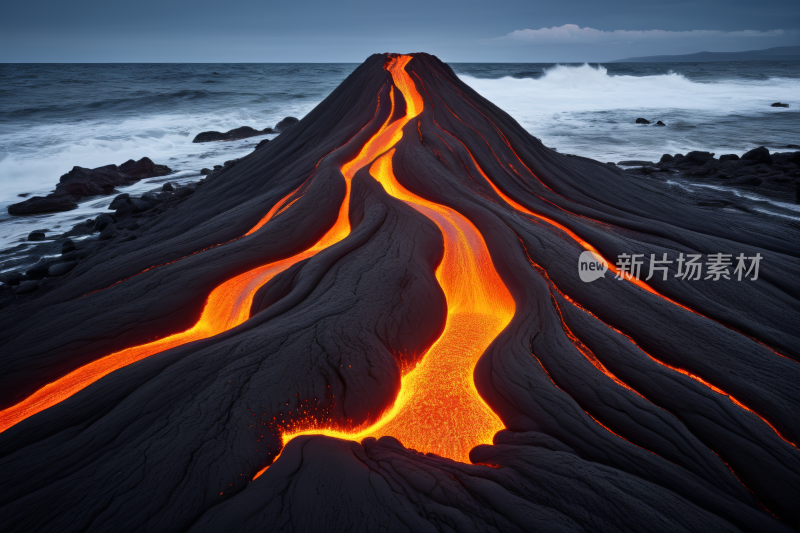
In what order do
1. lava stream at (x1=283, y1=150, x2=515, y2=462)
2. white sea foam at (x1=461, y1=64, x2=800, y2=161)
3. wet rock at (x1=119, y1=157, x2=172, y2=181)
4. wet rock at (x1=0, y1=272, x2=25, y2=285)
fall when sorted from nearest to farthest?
lava stream at (x1=283, y1=150, x2=515, y2=462) → wet rock at (x1=0, y1=272, x2=25, y2=285) → wet rock at (x1=119, y1=157, x2=172, y2=181) → white sea foam at (x1=461, y1=64, x2=800, y2=161)

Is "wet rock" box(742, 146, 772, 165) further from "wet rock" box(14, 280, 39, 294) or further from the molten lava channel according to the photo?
"wet rock" box(14, 280, 39, 294)

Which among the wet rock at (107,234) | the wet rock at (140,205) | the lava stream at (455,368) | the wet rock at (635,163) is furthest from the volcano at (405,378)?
the wet rock at (635,163)

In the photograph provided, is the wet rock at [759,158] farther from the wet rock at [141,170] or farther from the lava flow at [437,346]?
the wet rock at [141,170]

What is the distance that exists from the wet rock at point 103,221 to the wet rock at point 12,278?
1797mm

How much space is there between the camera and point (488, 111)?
22.3ft

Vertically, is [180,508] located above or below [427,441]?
above

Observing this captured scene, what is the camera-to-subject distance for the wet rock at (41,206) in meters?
8.09

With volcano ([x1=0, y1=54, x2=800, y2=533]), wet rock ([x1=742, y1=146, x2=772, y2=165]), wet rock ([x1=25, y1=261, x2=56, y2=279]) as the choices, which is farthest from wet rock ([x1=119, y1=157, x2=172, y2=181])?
wet rock ([x1=742, y1=146, x2=772, y2=165])

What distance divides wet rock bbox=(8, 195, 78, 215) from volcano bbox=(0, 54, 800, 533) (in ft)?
20.6

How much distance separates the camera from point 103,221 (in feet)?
23.5

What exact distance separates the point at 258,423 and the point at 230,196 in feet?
15.3

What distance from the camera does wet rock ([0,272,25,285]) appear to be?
5379mm

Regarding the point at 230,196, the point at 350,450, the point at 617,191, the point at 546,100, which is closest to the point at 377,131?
the point at 230,196

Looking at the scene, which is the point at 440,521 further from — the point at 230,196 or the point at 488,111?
the point at 488,111
